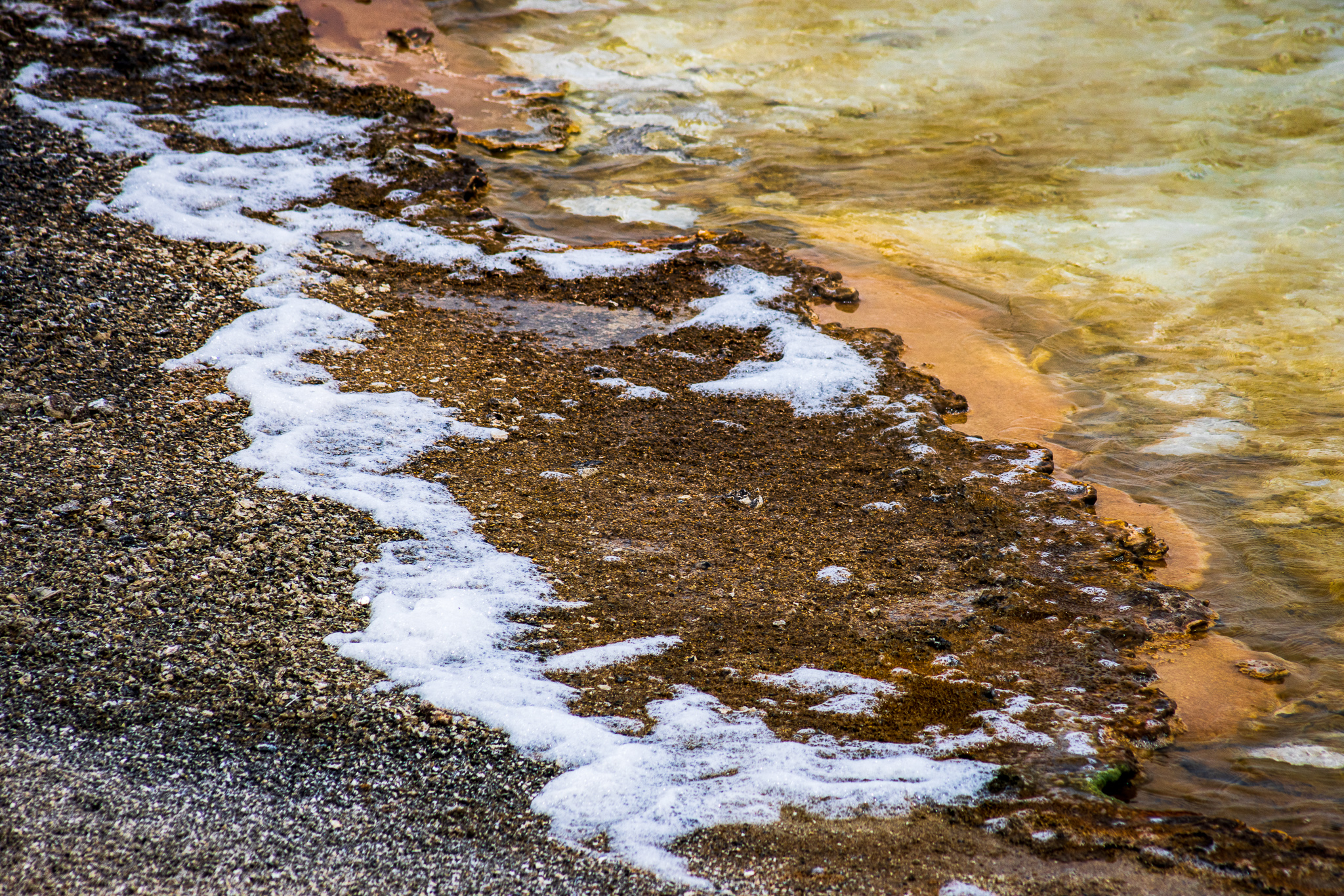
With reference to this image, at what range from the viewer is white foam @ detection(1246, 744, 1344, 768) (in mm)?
2514

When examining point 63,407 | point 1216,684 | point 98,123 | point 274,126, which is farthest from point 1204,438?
point 98,123

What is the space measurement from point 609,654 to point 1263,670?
7.02 feet

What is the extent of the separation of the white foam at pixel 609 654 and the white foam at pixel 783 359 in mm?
1587

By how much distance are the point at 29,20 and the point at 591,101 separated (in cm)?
406

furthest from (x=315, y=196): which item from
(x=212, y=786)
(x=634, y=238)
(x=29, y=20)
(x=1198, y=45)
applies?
(x=1198, y=45)

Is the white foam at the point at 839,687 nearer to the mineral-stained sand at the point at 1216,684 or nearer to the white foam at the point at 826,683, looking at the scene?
the white foam at the point at 826,683

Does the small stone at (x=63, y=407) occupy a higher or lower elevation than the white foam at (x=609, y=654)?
higher

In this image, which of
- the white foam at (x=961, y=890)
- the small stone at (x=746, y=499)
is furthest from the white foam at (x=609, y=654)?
the white foam at (x=961, y=890)

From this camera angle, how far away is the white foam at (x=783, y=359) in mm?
4125

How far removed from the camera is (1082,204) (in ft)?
19.9

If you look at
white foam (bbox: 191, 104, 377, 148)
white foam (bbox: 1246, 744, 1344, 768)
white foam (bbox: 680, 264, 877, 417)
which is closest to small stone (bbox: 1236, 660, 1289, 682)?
white foam (bbox: 1246, 744, 1344, 768)

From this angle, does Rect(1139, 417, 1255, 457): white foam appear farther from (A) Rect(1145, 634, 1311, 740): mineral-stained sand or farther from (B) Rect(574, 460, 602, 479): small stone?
(B) Rect(574, 460, 602, 479): small stone

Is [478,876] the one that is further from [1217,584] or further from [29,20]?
[29,20]

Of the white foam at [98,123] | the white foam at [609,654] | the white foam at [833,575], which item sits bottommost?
the white foam at [609,654]
